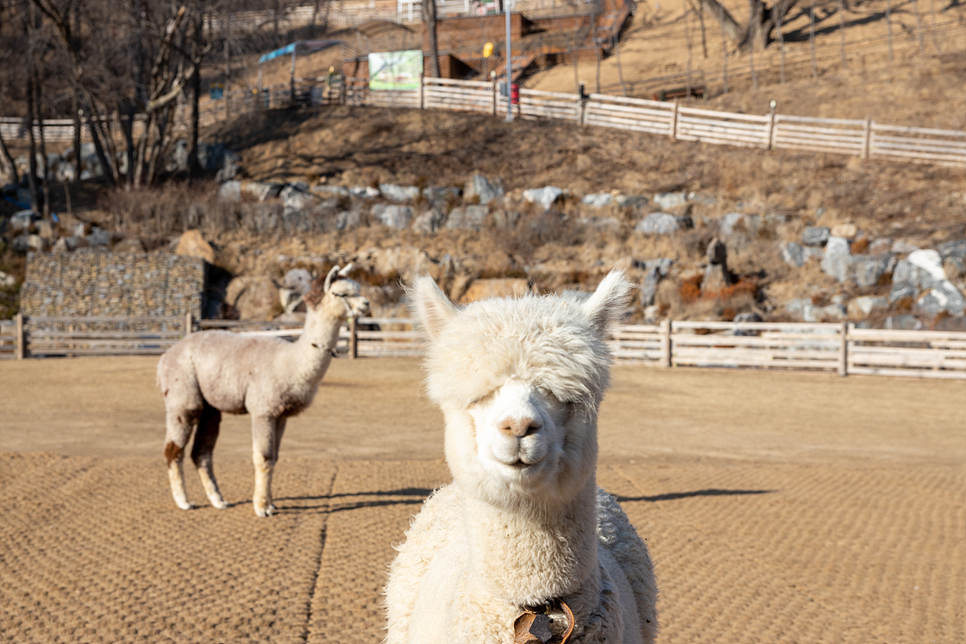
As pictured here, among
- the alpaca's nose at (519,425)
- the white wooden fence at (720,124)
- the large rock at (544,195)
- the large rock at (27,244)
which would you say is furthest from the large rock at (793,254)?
the large rock at (27,244)

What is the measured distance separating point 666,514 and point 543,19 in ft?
168

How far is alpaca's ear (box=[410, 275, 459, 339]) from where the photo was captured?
2189mm

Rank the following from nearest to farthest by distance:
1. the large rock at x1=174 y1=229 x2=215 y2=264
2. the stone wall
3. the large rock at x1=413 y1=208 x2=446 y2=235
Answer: the stone wall → the large rock at x1=174 y1=229 x2=215 y2=264 → the large rock at x1=413 y1=208 x2=446 y2=235

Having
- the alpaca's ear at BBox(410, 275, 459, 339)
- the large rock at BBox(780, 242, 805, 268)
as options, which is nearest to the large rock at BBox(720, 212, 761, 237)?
the large rock at BBox(780, 242, 805, 268)

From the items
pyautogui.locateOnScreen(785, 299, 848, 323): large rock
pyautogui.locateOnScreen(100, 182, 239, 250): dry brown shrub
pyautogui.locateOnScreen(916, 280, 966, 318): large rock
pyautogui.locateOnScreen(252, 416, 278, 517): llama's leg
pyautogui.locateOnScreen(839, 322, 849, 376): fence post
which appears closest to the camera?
pyautogui.locateOnScreen(252, 416, 278, 517): llama's leg

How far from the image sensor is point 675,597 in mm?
4617

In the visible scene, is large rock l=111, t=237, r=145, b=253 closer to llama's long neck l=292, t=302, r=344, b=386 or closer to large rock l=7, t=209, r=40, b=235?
large rock l=7, t=209, r=40, b=235

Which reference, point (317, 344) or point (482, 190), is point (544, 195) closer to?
point (482, 190)

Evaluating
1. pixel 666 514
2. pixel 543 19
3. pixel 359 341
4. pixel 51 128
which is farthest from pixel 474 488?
pixel 543 19

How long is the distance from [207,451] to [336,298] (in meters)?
1.77

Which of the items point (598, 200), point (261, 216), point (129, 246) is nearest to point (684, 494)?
point (598, 200)

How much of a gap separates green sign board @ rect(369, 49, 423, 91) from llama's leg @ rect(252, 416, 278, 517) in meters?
32.1

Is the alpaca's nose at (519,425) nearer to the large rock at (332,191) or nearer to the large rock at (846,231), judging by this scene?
the large rock at (846,231)

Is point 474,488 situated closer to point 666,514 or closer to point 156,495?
point 666,514
